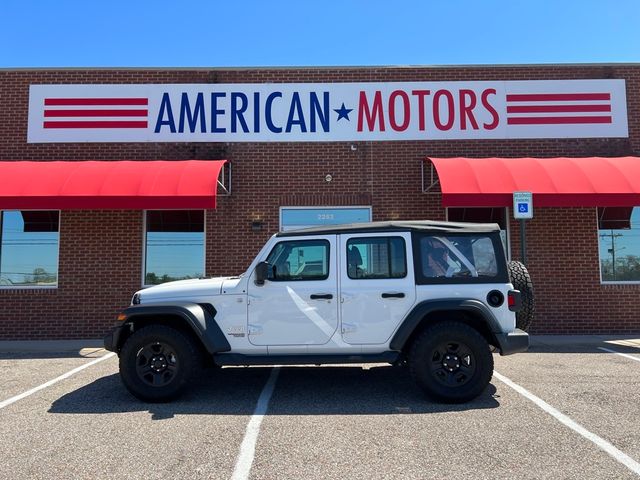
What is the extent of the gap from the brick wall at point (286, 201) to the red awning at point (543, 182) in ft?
3.86

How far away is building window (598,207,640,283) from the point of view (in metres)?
10.2

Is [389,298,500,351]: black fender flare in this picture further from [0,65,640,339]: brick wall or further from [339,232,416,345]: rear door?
[0,65,640,339]: brick wall

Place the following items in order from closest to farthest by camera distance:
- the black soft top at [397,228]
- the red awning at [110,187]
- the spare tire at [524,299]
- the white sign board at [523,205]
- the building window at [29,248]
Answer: the black soft top at [397,228]
the spare tire at [524,299]
the white sign board at [523,205]
the red awning at [110,187]
the building window at [29,248]

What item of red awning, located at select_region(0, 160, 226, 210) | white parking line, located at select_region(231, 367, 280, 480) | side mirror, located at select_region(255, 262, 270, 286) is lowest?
white parking line, located at select_region(231, 367, 280, 480)

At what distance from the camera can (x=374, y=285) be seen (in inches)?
211

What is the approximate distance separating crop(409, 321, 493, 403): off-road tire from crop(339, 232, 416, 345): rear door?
398mm

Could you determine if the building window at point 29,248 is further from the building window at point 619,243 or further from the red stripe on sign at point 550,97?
the building window at point 619,243

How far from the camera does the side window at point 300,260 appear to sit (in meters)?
5.42

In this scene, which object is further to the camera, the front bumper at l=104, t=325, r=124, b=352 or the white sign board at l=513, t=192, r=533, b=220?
the white sign board at l=513, t=192, r=533, b=220

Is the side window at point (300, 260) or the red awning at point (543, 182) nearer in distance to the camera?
the side window at point (300, 260)

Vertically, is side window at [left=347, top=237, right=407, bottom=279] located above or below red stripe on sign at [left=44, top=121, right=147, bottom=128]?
below

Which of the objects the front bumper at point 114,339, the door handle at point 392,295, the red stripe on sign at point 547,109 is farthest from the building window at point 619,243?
the front bumper at point 114,339

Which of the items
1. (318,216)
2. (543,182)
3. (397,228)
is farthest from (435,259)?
(318,216)

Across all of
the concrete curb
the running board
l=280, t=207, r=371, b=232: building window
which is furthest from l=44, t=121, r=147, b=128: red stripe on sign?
the running board
